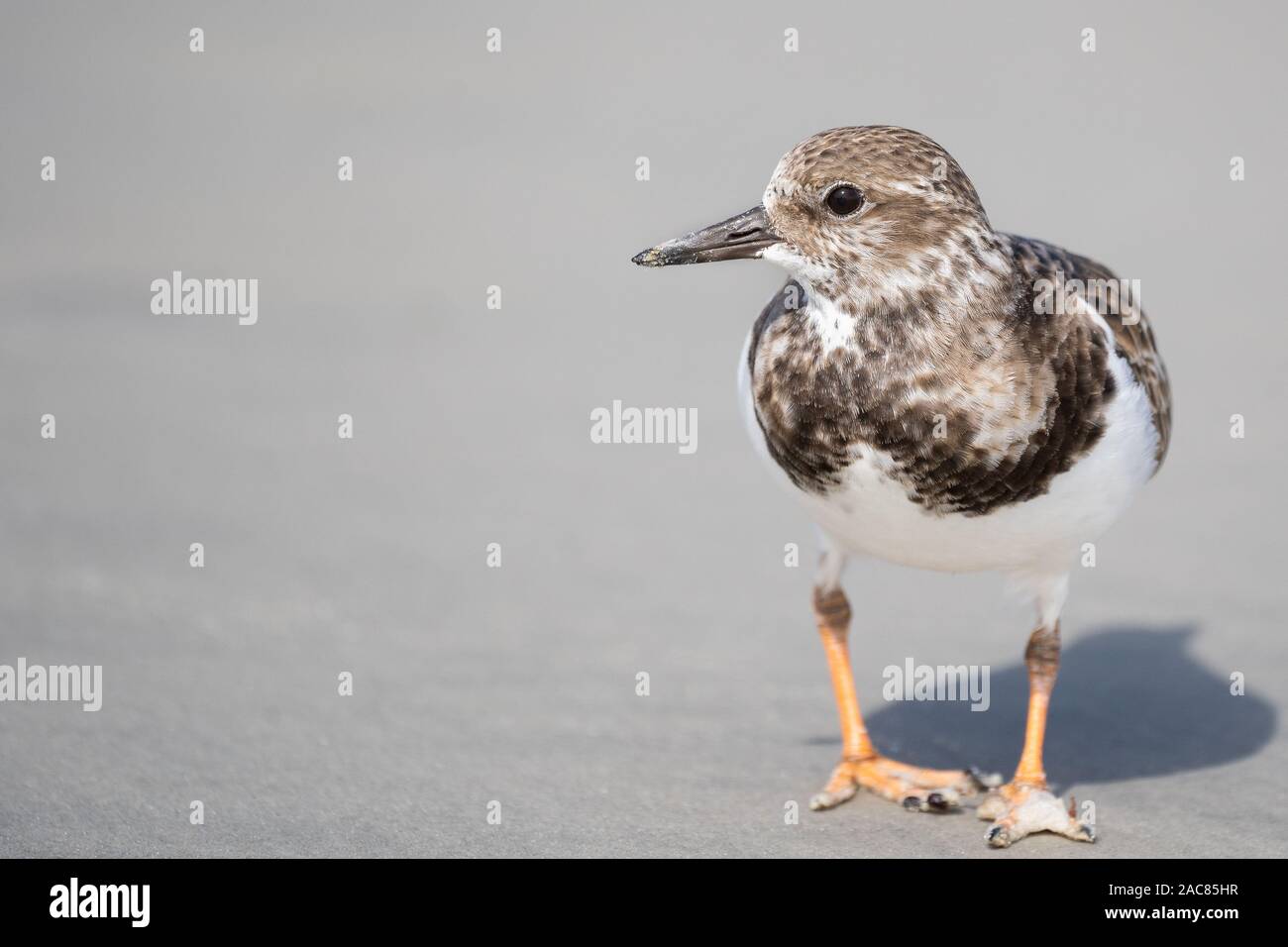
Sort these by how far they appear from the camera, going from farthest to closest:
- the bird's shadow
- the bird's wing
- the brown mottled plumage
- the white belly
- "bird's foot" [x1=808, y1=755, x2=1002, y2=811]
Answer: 1. the bird's shadow
2. "bird's foot" [x1=808, y1=755, x2=1002, y2=811]
3. the bird's wing
4. the white belly
5. the brown mottled plumage

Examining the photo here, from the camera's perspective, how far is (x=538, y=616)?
7551 mm

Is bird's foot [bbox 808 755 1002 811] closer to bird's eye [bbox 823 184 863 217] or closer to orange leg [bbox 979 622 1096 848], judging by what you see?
orange leg [bbox 979 622 1096 848]

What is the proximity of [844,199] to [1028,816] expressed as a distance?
2246 millimetres

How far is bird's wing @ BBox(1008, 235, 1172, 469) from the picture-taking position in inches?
217

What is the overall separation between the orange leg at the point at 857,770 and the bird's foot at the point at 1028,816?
0.20 m

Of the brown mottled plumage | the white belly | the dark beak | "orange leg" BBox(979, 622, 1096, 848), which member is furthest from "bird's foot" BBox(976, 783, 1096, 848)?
the dark beak

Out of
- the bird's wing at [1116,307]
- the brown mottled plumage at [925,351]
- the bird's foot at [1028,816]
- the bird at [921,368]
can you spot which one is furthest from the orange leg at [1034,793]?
the brown mottled plumage at [925,351]

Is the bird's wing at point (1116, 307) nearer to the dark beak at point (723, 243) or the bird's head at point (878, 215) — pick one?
the bird's head at point (878, 215)

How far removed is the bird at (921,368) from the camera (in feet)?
16.6

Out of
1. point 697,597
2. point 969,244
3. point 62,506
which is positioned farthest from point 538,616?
point 969,244

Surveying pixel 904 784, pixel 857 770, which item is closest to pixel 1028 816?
pixel 904 784

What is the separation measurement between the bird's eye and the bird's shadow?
2.43 meters

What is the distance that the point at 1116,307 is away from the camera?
5.75 metres
